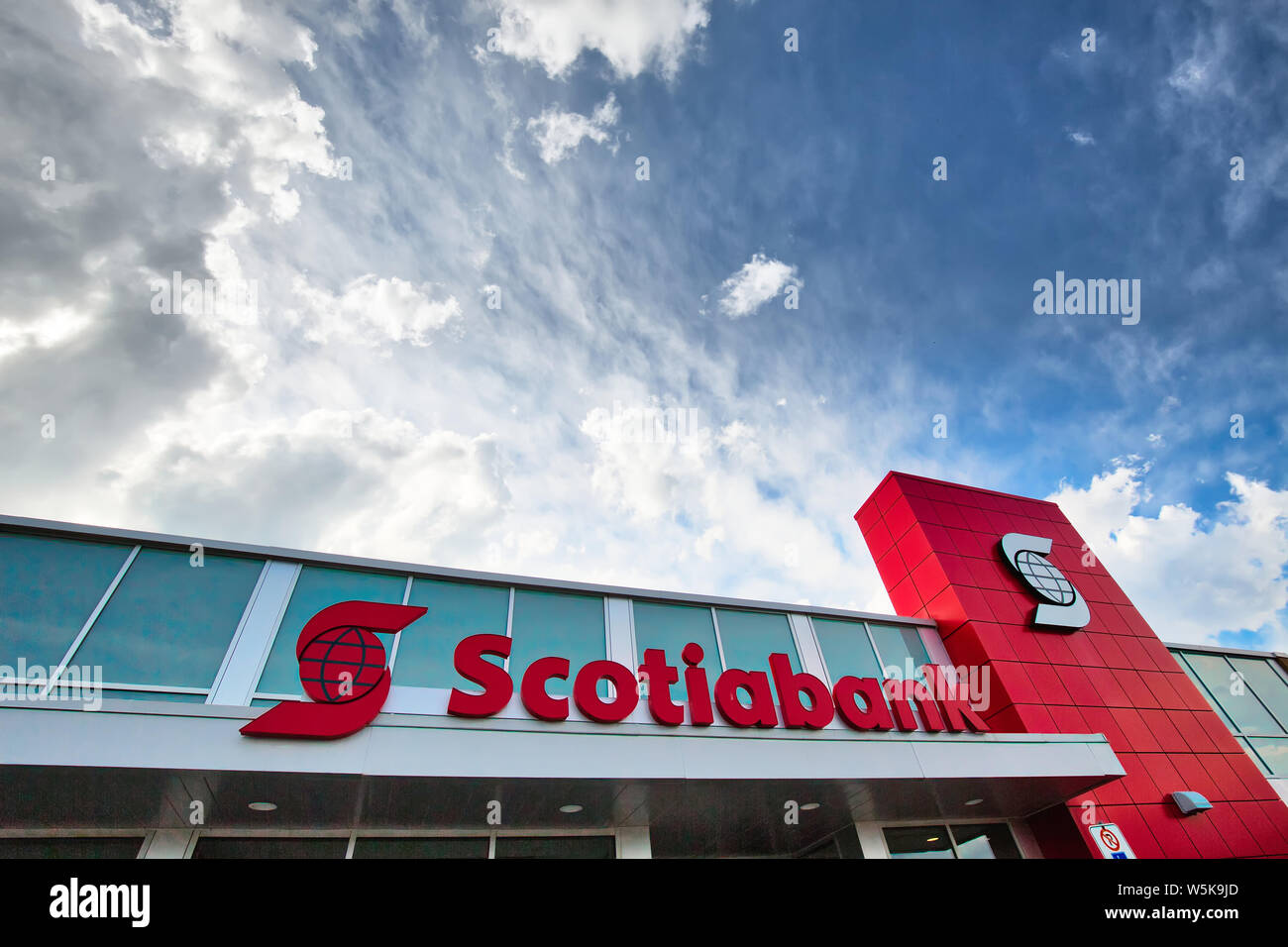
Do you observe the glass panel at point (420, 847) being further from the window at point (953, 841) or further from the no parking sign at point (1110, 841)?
the no parking sign at point (1110, 841)

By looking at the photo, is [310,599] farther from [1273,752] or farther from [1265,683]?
[1265,683]

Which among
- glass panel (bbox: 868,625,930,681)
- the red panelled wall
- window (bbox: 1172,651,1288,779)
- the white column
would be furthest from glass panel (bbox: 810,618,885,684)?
window (bbox: 1172,651,1288,779)

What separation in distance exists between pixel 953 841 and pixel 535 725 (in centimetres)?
854

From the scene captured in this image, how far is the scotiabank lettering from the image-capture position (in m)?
8.44

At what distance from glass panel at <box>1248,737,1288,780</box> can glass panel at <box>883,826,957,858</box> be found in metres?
10.5

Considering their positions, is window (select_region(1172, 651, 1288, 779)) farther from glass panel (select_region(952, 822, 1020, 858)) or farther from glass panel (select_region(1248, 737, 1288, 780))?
glass panel (select_region(952, 822, 1020, 858))

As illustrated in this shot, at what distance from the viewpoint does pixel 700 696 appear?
30.3ft

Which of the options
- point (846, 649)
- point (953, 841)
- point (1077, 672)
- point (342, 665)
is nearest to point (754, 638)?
point (846, 649)

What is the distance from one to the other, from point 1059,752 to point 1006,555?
642cm

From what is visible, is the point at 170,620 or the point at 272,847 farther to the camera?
the point at 170,620

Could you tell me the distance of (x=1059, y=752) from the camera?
10.2 m

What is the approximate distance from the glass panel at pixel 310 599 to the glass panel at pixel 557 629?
2114 mm
